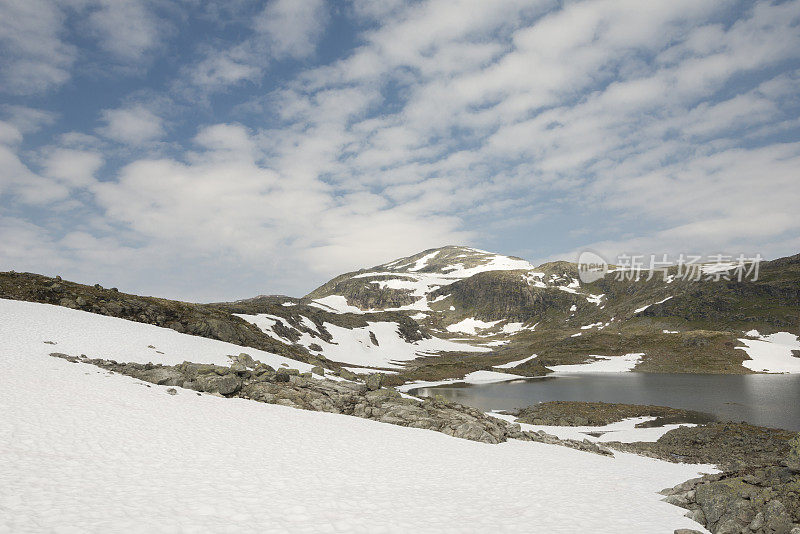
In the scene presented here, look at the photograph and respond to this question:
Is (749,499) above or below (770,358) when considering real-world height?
below

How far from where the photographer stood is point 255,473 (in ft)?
48.0

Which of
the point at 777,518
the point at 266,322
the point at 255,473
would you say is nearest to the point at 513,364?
the point at 266,322

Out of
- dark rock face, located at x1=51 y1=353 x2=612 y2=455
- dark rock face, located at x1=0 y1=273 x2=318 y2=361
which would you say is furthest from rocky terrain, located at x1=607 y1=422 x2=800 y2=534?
dark rock face, located at x1=0 y1=273 x2=318 y2=361

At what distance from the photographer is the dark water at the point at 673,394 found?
5147cm

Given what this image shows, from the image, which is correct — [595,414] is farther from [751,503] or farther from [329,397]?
[751,503]

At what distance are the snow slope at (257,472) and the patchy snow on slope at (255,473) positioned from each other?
74 millimetres

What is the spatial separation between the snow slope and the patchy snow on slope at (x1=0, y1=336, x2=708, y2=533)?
0.24 ft

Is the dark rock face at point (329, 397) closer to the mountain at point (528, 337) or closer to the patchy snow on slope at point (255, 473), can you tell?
the patchy snow on slope at point (255, 473)

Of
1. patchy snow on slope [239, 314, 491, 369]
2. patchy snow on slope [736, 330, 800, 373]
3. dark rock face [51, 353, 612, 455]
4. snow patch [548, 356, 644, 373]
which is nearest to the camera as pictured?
dark rock face [51, 353, 612, 455]

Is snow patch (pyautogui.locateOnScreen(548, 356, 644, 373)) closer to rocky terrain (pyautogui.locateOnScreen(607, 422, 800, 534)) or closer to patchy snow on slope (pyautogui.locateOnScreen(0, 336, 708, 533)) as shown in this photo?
patchy snow on slope (pyautogui.locateOnScreen(0, 336, 708, 533))

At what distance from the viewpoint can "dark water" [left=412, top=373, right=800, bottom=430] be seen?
5147cm

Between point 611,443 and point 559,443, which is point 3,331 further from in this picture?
point 611,443

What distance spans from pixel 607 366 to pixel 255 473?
128913 mm

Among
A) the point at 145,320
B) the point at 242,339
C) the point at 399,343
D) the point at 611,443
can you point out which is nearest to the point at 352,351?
the point at 399,343
